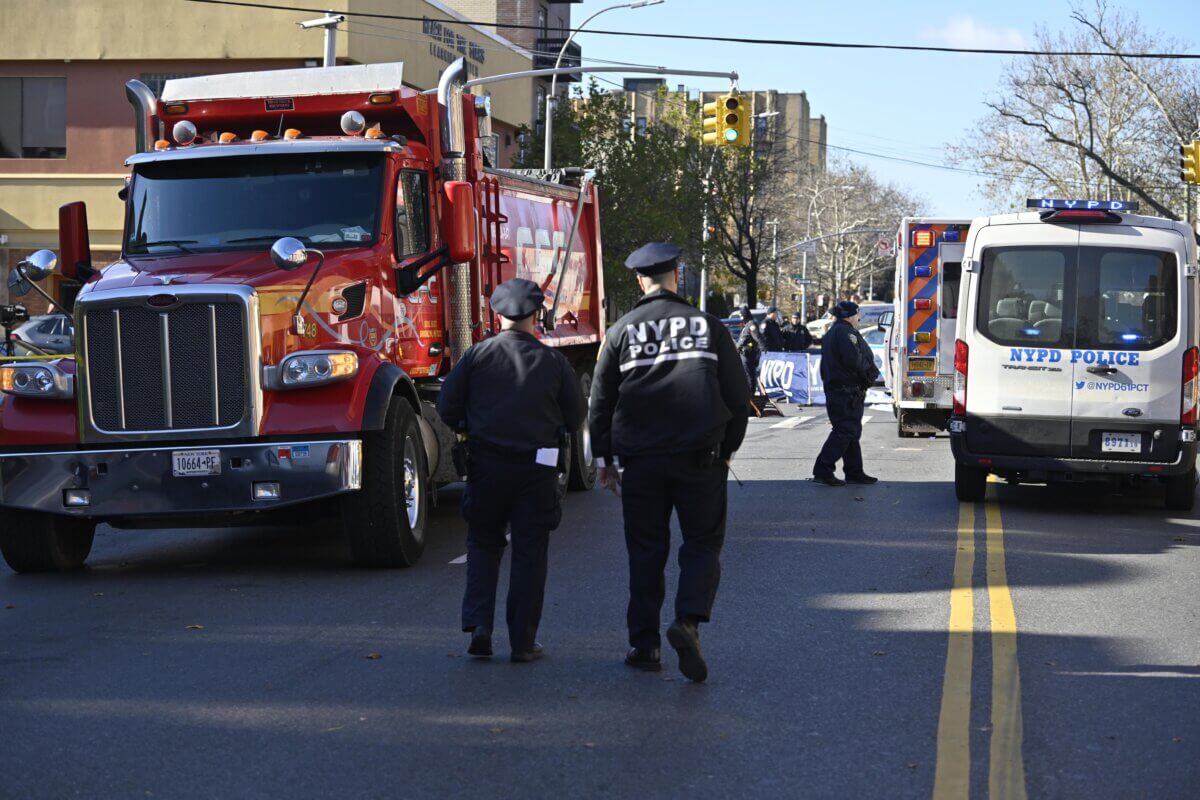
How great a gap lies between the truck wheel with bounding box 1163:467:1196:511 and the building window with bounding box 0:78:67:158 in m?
29.4

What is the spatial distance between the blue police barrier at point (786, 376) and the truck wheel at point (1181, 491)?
1752 centimetres

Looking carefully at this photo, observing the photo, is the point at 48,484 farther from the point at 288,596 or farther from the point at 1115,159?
the point at 1115,159

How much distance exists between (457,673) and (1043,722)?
2.52m

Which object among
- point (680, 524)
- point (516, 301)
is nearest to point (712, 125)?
point (516, 301)

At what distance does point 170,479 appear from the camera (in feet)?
31.2

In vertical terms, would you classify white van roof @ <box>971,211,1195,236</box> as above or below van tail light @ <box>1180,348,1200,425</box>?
above

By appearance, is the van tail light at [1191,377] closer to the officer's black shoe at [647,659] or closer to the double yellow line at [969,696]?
the double yellow line at [969,696]

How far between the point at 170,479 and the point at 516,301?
3.23 meters

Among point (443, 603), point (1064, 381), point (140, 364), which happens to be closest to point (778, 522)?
point (1064, 381)

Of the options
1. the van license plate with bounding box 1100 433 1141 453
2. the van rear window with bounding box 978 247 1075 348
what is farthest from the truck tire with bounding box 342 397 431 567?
the van license plate with bounding box 1100 433 1141 453

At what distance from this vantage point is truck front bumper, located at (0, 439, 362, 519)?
373 inches

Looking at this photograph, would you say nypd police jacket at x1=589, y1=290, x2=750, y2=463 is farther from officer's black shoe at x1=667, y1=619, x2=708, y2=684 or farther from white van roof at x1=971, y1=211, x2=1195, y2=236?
white van roof at x1=971, y1=211, x2=1195, y2=236

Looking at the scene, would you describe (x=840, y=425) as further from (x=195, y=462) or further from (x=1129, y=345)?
(x=195, y=462)

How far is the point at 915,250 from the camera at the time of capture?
66.1 feet
